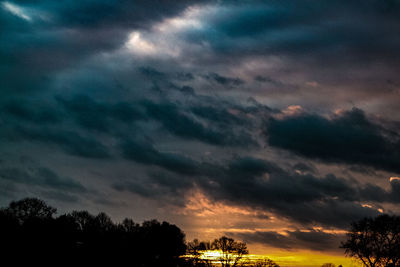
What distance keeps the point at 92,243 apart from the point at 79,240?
62.6 feet

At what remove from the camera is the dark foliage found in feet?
345

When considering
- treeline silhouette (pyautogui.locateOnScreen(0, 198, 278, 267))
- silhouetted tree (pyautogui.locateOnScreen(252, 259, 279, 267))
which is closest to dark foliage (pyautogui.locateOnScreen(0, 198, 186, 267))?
treeline silhouette (pyautogui.locateOnScreen(0, 198, 278, 267))

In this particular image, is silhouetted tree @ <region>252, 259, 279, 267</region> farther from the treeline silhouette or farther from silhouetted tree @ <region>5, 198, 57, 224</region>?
silhouetted tree @ <region>5, 198, 57, 224</region>

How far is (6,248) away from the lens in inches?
4077

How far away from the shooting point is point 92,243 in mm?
125500

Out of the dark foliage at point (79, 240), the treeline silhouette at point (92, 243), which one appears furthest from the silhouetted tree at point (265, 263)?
the dark foliage at point (79, 240)

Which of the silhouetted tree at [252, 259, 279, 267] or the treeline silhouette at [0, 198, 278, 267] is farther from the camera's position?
the silhouetted tree at [252, 259, 279, 267]

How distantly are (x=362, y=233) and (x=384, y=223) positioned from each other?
5.63 metres

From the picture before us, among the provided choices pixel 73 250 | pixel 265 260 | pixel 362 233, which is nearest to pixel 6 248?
pixel 73 250

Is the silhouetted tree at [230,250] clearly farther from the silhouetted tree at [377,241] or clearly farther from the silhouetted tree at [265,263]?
the silhouetted tree at [377,241]

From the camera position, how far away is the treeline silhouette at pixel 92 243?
106 metres

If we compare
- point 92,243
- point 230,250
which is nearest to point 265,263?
point 230,250

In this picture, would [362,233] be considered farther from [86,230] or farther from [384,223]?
[86,230]

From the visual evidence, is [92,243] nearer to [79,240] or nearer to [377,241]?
[79,240]
